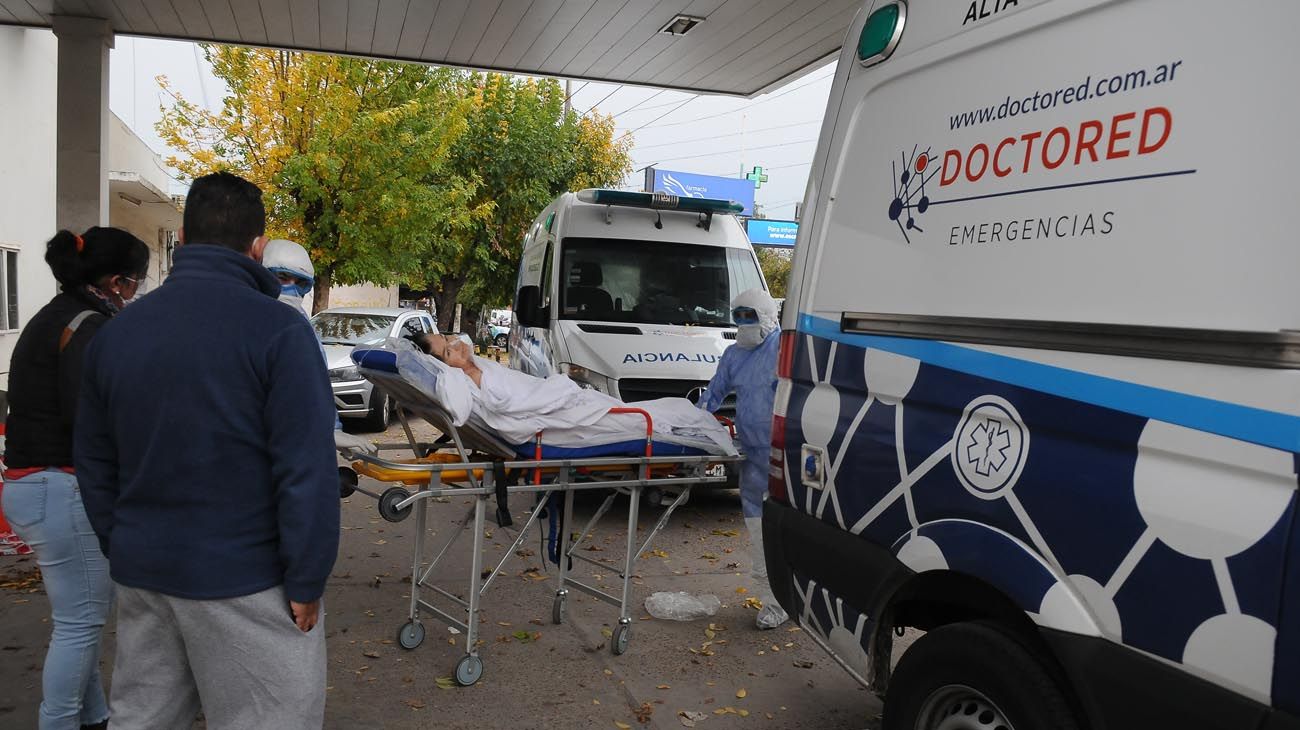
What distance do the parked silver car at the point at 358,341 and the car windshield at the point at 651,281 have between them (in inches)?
167

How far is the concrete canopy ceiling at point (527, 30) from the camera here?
27.1 feet

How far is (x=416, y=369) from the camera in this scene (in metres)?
4.20

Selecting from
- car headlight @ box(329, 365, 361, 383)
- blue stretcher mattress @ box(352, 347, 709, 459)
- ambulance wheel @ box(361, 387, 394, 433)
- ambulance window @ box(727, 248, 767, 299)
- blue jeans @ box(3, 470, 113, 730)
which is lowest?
ambulance wheel @ box(361, 387, 394, 433)

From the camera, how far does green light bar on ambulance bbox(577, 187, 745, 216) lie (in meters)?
8.38

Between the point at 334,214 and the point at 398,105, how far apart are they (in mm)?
2267

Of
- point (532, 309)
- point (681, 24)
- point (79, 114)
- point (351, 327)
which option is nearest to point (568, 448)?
point (532, 309)

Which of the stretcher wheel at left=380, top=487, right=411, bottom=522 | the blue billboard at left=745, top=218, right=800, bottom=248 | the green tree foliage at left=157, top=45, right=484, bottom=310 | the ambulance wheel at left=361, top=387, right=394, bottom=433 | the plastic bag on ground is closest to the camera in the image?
the stretcher wheel at left=380, top=487, right=411, bottom=522

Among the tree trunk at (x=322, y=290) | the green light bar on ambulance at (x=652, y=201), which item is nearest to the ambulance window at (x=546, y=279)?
the green light bar on ambulance at (x=652, y=201)

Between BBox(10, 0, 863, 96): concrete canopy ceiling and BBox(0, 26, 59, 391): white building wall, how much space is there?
2992mm

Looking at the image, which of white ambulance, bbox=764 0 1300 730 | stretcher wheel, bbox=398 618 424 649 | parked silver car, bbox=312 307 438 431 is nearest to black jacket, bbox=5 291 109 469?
stretcher wheel, bbox=398 618 424 649

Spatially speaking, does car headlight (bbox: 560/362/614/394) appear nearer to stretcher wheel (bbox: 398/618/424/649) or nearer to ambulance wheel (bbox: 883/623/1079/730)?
stretcher wheel (bbox: 398/618/424/649)

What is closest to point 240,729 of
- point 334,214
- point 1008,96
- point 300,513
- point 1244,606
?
point 300,513

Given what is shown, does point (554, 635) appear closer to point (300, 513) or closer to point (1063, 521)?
point (300, 513)

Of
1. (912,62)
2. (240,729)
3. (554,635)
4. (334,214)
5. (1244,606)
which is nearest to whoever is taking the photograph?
(1244,606)
